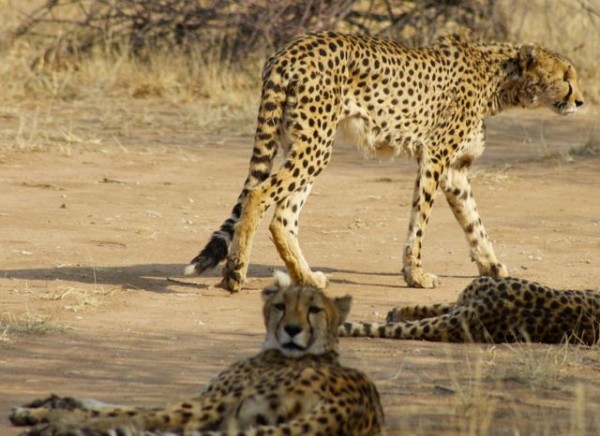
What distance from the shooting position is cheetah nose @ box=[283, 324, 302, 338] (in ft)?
14.5

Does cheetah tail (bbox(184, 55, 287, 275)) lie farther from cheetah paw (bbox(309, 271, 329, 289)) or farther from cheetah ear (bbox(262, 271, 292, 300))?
cheetah ear (bbox(262, 271, 292, 300))

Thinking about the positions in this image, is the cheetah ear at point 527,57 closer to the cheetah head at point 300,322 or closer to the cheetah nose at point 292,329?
the cheetah head at point 300,322

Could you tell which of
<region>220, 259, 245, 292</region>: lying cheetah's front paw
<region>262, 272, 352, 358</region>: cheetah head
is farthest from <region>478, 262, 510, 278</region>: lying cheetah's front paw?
<region>262, 272, 352, 358</region>: cheetah head

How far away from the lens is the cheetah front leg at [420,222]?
7.63m

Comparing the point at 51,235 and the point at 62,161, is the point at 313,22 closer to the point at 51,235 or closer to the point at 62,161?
the point at 62,161

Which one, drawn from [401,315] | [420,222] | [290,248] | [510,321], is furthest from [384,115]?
[510,321]

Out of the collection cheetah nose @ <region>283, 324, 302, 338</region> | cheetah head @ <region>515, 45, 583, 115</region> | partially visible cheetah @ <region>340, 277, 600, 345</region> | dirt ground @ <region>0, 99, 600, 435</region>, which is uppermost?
cheetah head @ <region>515, 45, 583, 115</region>

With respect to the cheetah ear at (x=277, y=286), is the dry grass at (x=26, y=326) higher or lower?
lower

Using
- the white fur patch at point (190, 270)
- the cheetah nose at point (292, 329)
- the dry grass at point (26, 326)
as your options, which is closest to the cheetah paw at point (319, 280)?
the white fur patch at point (190, 270)

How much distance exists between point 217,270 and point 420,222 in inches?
47.1

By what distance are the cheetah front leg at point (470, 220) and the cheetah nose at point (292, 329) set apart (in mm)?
3675

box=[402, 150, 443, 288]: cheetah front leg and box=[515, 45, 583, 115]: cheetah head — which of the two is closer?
box=[402, 150, 443, 288]: cheetah front leg

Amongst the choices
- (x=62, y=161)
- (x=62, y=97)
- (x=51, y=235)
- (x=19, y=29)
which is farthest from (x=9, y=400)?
(x=19, y=29)

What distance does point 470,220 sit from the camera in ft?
26.9
